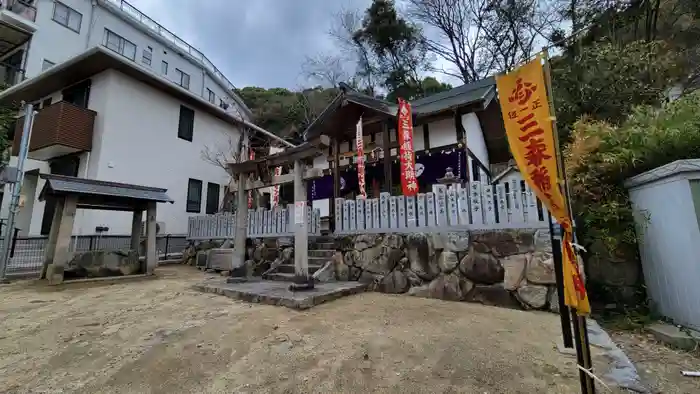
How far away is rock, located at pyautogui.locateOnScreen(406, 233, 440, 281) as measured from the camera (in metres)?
6.32

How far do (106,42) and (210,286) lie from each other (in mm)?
20137

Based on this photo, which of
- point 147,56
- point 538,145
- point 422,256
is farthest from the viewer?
point 147,56

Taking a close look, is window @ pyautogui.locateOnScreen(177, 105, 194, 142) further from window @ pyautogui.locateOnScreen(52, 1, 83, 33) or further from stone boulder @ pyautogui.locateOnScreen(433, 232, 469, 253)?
stone boulder @ pyautogui.locateOnScreen(433, 232, 469, 253)

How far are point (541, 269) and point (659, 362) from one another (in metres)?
2.09

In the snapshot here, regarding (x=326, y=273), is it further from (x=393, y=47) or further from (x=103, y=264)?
(x=393, y=47)

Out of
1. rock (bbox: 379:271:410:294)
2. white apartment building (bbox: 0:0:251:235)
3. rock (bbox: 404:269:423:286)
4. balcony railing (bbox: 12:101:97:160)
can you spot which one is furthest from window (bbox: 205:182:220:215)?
rock (bbox: 404:269:423:286)

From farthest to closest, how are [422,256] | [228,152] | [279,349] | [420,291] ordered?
[228,152] → [422,256] → [420,291] → [279,349]

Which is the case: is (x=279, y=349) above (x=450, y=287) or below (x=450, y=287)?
below

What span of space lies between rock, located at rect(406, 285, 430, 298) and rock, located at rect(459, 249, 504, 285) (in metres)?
0.83

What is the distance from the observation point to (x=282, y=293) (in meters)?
5.75

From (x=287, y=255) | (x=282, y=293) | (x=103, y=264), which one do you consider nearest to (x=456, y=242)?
(x=282, y=293)

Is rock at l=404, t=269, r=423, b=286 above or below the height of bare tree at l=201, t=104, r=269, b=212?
below

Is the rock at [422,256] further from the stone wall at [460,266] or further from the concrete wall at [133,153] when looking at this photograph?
the concrete wall at [133,153]

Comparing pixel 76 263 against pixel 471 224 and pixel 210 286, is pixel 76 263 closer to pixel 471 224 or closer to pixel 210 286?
pixel 210 286
